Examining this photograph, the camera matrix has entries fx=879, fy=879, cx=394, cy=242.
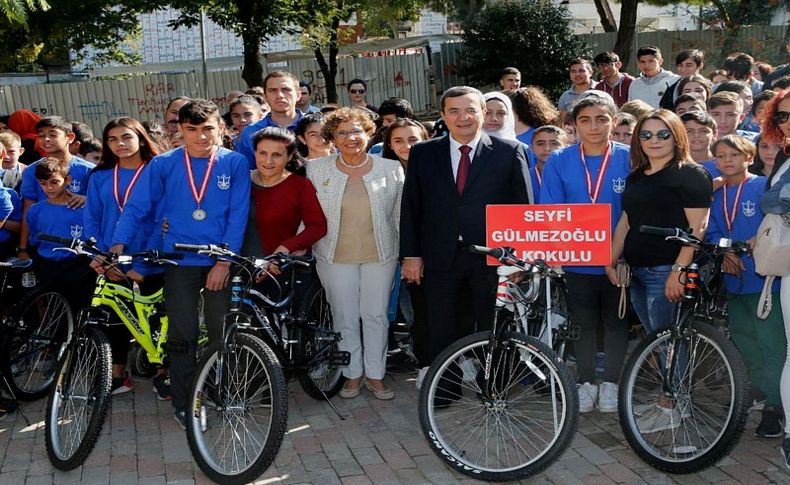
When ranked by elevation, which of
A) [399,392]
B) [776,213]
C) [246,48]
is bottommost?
[399,392]

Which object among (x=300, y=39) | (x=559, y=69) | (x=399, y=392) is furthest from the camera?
(x=559, y=69)

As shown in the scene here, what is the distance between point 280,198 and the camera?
5.65 meters

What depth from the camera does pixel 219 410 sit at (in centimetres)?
472

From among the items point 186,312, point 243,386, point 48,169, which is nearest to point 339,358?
point 186,312

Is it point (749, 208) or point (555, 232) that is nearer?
point (555, 232)

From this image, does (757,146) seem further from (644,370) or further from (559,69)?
(559,69)

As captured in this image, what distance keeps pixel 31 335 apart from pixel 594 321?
3877 mm

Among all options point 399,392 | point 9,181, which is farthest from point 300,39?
point 399,392

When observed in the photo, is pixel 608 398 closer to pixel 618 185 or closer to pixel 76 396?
pixel 618 185

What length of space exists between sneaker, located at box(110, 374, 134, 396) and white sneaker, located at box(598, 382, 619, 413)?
3.29 m

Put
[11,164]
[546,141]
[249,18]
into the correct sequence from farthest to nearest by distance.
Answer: [249,18] < [11,164] < [546,141]

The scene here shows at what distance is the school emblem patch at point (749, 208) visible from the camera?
526 centimetres

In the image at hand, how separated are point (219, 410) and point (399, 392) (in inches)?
70.2

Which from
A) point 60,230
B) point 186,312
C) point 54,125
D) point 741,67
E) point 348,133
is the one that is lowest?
point 186,312
